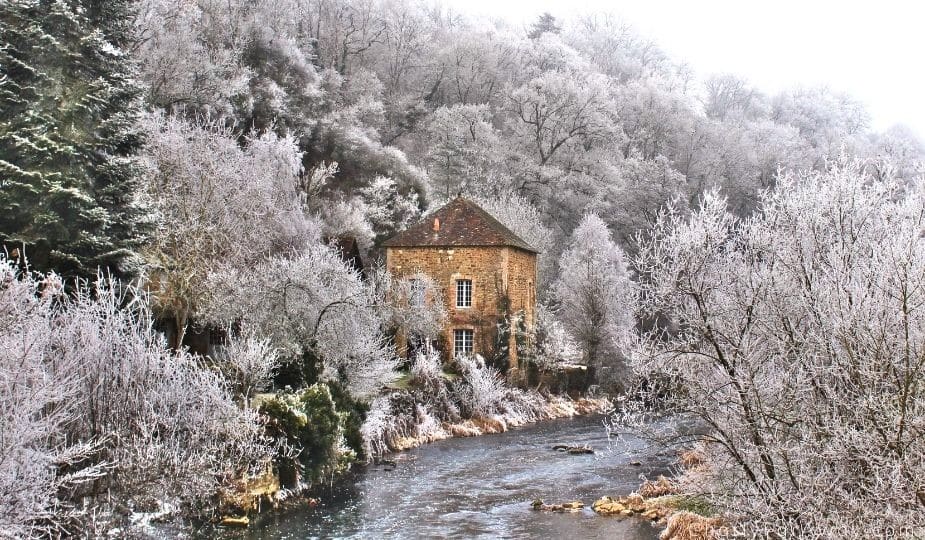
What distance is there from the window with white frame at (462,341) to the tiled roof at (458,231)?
150 inches

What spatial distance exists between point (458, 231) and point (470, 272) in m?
1.84

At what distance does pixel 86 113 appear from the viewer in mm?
16203

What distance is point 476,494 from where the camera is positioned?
58.3 ft

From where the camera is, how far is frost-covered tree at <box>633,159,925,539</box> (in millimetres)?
8506

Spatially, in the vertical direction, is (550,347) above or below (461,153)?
below

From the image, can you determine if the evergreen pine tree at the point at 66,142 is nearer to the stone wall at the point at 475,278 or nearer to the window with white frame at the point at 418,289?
the window with white frame at the point at 418,289

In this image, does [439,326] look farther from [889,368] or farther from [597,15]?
[597,15]

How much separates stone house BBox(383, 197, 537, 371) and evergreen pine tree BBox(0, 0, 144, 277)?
17.3 m

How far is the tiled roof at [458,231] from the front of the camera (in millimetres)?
33375

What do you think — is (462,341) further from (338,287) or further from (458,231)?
(338,287)

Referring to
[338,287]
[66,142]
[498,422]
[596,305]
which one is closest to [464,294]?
[498,422]

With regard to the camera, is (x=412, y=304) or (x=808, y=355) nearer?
(x=808, y=355)

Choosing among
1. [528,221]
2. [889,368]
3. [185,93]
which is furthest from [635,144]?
[889,368]

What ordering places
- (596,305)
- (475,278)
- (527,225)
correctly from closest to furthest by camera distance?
1. (475,278)
2. (596,305)
3. (527,225)
